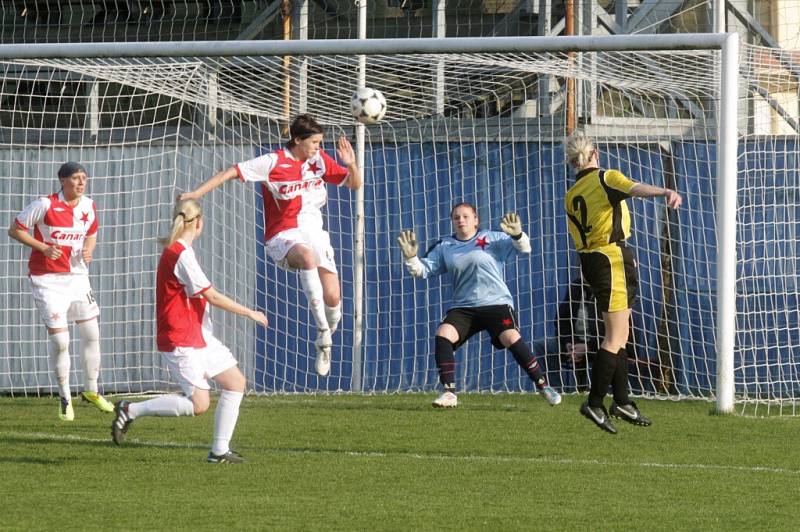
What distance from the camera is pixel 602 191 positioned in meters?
9.36

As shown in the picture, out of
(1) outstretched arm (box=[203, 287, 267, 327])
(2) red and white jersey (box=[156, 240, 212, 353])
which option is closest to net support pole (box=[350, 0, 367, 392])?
(2) red and white jersey (box=[156, 240, 212, 353])

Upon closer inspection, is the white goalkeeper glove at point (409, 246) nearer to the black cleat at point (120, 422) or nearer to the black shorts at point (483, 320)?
the black shorts at point (483, 320)

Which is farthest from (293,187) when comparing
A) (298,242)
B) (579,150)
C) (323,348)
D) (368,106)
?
(579,150)

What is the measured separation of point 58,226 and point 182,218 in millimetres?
3583

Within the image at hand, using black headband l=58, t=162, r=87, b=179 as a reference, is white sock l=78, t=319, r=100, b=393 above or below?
below

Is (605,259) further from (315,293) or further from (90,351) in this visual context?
(90,351)

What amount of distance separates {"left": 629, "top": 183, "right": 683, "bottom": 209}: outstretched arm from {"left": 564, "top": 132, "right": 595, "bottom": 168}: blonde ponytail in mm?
525

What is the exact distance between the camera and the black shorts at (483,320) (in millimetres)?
11570

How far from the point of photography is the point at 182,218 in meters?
8.13

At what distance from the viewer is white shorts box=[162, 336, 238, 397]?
27.2ft

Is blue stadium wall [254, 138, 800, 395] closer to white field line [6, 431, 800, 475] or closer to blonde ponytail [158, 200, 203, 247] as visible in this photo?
white field line [6, 431, 800, 475]

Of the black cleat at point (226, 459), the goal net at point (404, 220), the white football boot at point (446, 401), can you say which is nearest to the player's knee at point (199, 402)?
the black cleat at point (226, 459)

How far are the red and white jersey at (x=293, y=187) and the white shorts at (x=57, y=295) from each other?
A: 1.96 m

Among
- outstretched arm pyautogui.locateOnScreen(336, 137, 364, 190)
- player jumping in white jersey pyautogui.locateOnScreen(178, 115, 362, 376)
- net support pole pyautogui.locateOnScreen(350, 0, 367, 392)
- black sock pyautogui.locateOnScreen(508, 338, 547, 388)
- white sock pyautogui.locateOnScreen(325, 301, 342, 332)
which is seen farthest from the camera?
net support pole pyautogui.locateOnScreen(350, 0, 367, 392)
